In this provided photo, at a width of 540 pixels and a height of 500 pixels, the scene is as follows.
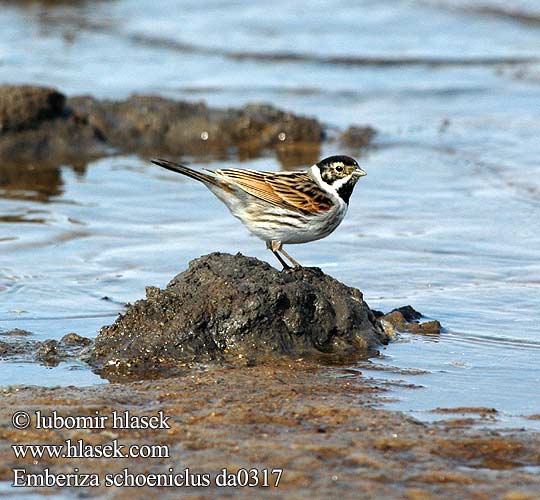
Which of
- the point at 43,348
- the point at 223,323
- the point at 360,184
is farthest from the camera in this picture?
the point at 360,184

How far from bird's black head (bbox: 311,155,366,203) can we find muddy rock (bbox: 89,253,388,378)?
1.25m

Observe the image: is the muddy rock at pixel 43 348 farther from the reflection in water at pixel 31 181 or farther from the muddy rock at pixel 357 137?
the muddy rock at pixel 357 137

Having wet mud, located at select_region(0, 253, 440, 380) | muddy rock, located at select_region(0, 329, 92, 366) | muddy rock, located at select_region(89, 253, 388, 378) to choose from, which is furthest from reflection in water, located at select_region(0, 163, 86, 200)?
muddy rock, located at select_region(89, 253, 388, 378)

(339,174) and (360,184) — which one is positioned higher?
(339,174)

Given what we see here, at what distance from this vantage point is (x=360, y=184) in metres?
11.7

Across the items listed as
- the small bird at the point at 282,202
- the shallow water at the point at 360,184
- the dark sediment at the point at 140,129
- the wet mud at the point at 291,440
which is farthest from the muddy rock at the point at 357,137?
the wet mud at the point at 291,440

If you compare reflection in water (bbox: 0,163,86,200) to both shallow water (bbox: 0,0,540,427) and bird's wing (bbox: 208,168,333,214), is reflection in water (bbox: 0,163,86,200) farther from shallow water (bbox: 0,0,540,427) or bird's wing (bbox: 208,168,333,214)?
bird's wing (bbox: 208,168,333,214)

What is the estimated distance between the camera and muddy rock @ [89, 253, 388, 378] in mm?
6527

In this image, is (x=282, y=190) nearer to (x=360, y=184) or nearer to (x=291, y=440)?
(x=291, y=440)

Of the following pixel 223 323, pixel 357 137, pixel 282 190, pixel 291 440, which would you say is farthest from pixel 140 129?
pixel 291 440

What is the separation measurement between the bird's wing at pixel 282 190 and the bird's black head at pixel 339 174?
4.3 inches

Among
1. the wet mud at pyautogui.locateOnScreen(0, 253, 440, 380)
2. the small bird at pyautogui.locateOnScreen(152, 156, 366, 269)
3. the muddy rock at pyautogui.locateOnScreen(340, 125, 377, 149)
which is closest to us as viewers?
the wet mud at pyautogui.locateOnScreen(0, 253, 440, 380)

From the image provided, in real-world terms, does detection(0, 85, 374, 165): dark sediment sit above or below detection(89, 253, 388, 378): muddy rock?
above

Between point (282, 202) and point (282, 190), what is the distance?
0.12 m
